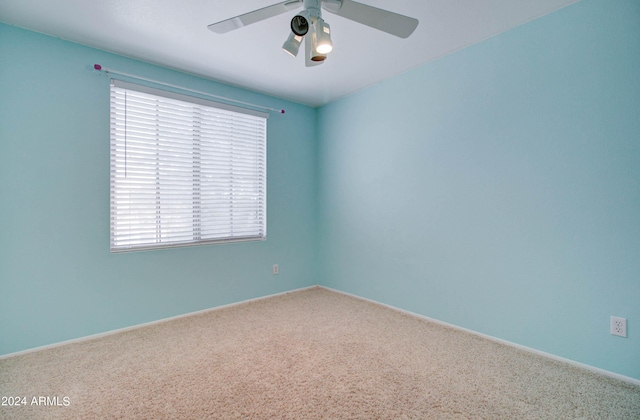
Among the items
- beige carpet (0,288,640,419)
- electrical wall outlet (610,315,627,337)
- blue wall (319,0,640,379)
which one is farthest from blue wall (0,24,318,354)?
electrical wall outlet (610,315,627,337)

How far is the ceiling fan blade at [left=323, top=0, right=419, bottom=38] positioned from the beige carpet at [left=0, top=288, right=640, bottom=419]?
2.08m

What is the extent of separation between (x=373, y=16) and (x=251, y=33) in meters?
1.14

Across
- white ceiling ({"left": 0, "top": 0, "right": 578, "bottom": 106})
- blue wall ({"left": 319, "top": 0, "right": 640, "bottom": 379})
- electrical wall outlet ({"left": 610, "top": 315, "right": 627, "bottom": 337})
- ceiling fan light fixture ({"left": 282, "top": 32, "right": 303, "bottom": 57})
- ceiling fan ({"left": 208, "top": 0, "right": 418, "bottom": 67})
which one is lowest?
electrical wall outlet ({"left": 610, "top": 315, "right": 627, "bottom": 337})

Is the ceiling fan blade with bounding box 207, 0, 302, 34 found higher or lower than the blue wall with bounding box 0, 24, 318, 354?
higher

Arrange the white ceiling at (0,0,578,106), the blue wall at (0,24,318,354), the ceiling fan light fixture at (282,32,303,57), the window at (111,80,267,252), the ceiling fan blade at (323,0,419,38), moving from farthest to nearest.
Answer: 1. the window at (111,80,267,252)
2. the blue wall at (0,24,318,354)
3. the white ceiling at (0,0,578,106)
4. the ceiling fan light fixture at (282,32,303,57)
5. the ceiling fan blade at (323,0,419,38)

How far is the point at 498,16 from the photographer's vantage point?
84.8 inches

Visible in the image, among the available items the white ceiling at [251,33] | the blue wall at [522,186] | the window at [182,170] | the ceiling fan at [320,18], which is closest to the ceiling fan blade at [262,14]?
the ceiling fan at [320,18]

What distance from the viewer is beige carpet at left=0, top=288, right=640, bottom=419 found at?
5.29 ft

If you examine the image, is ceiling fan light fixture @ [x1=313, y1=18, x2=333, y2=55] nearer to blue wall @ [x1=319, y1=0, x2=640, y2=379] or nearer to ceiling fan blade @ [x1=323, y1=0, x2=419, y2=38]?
ceiling fan blade @ [x1=323, y1=0, x2=419, y2=38]

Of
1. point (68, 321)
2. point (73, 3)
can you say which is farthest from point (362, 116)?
point (68, 321)

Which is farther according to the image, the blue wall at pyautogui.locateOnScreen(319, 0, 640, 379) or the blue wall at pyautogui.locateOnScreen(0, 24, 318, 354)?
the blue wall at pyautogui.locateOnScreen(0, 24, 318, 354)

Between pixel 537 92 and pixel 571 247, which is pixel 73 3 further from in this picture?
pixel 571 247

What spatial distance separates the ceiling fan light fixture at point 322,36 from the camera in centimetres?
157

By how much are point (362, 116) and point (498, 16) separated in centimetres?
159
